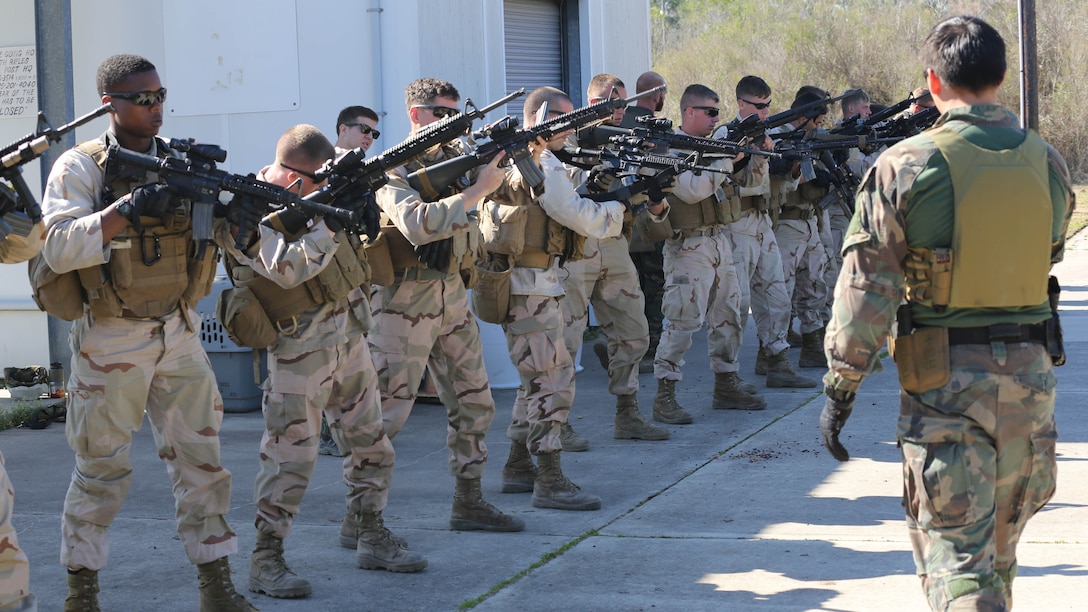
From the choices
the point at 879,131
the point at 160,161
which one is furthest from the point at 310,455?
the point at 879,131

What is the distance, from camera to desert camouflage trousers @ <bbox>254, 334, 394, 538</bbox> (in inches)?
195

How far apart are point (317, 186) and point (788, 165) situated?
4.96m

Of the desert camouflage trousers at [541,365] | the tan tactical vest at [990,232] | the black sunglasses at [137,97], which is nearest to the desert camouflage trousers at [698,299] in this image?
the desert camouflage trousers at [541,365]

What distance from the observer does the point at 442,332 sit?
228 inches

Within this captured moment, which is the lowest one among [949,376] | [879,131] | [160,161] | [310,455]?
[310,455]

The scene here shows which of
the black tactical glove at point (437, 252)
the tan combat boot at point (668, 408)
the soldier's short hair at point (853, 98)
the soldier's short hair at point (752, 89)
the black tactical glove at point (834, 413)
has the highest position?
the soldier's short hair at point (853, 98)

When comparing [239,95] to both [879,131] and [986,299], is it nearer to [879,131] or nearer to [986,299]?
[879,131]

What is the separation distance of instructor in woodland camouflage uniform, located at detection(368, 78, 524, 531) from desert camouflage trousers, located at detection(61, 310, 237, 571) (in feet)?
3.70

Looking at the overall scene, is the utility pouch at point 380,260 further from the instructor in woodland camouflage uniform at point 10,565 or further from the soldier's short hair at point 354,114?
the instructor in woodland camouflage uniform at point 10,565

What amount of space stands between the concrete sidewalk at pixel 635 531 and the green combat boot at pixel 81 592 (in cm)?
39

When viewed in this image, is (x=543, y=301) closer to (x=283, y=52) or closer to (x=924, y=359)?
(x=924, y=359)

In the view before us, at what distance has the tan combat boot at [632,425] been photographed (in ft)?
25.6

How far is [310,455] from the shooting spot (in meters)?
4.98

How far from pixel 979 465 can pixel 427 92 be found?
3.46 metres
